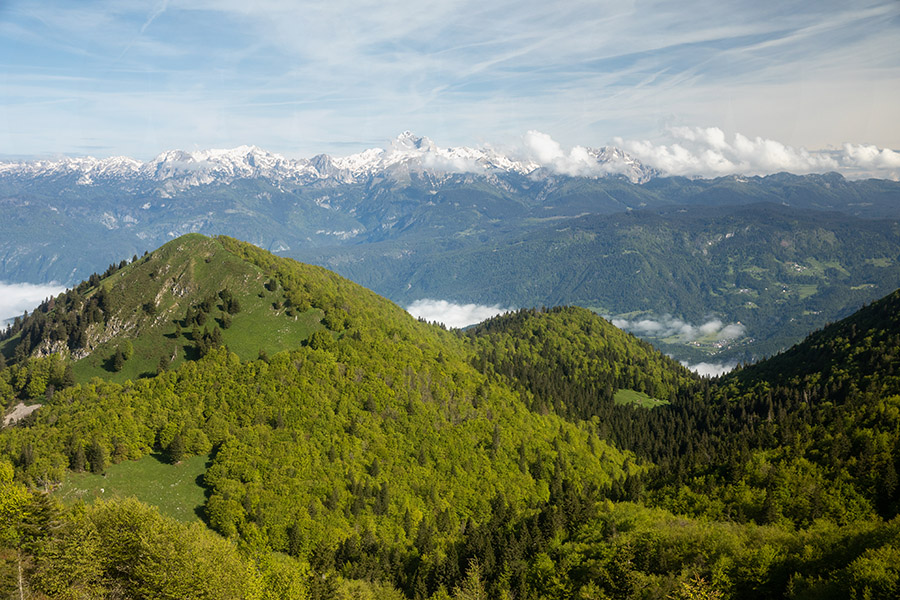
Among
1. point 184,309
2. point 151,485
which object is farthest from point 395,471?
point 184,309

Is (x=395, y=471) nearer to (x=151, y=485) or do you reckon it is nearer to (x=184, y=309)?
(x=151, y=485)

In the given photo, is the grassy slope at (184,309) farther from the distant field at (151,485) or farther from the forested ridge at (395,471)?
the distant field at (151,485)

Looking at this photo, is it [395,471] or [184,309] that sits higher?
[184,309]

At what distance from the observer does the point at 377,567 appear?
10725cm

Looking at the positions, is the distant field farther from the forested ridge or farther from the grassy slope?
the grassy slope

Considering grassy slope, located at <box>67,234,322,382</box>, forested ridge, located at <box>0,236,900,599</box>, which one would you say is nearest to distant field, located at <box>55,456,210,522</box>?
forested ridge, located at <box>0,236,900,599</box>

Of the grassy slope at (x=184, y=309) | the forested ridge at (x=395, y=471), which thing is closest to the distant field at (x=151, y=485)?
the forested ridge at (x=395, y=471)

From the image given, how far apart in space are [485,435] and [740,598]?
9342 cm

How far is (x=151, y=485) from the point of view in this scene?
11638cm

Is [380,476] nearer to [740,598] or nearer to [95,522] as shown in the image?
[95,522]

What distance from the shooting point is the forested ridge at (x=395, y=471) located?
67688 millimetres

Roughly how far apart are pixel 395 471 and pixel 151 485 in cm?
5680

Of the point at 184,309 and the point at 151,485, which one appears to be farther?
the point at 184,309

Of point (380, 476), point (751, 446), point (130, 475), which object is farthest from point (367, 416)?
point (751, 446)
